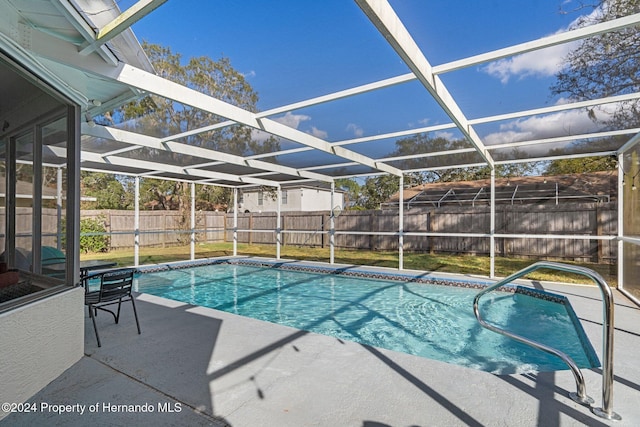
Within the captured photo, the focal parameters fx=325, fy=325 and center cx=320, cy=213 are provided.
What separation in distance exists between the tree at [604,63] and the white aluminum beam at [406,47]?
1.19 metres

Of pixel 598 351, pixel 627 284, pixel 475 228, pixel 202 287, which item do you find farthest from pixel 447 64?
pixel 475 228

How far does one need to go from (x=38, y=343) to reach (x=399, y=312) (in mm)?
5007

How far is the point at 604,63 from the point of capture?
358cm

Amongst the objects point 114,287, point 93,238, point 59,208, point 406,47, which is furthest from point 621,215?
point 93,238

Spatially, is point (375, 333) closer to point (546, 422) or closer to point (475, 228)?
point (546, 422)

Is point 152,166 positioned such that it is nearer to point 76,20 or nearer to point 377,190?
point 76,20

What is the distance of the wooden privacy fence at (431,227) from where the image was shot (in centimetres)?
1025

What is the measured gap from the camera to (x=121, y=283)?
3.75 meters

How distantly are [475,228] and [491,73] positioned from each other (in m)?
10.1

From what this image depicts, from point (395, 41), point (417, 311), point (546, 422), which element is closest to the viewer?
point (546, 422)

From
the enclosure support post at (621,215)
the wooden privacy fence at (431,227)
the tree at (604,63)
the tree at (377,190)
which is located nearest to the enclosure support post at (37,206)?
the wooden privacy fence at (431,227)

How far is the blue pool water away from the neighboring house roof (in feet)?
24.0

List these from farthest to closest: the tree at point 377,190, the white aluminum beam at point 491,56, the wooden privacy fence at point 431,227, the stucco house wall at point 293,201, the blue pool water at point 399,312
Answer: the tree at point 377,190
the stucco house wall at point 293,201
the wooden privacy fence at point 431,227
the blue pool water at point 399,312
the white aluminum beam at point 491,56

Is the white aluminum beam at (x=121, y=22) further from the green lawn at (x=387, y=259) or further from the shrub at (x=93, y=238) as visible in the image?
the shrub at (x=93, y=238)
